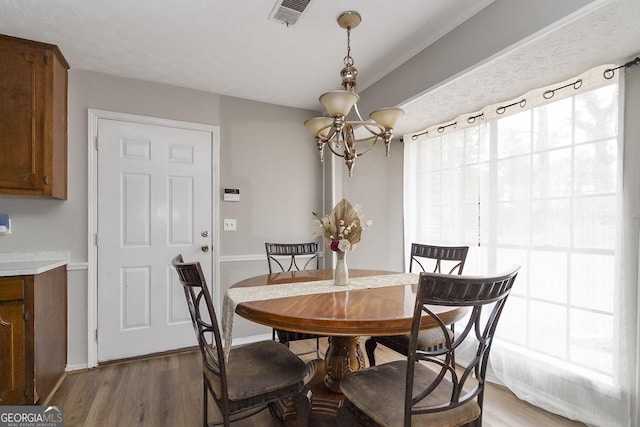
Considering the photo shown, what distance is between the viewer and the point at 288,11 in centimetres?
187

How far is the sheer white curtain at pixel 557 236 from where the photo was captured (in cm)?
178

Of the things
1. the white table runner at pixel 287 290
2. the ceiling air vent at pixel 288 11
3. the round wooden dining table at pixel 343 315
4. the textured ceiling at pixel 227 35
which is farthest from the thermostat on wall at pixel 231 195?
the ceiling air vent at pixel 288 11

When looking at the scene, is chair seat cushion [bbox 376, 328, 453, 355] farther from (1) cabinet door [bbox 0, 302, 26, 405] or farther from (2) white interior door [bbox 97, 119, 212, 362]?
(1) cabinet door [bbox 0, 302, 26, 405]

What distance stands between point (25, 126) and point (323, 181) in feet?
8.26

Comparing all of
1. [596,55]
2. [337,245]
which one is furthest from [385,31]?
[337,245]

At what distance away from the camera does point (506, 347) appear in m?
2.29

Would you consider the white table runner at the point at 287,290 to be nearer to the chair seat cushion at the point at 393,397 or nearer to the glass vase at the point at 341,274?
the glass vase at the point at 341,274

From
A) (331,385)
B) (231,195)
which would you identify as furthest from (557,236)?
(231,195)

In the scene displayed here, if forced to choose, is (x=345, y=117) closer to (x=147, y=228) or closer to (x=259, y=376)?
(x=259, y=376)

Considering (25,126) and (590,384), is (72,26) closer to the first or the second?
(25,126)

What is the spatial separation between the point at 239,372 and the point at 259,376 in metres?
0.10

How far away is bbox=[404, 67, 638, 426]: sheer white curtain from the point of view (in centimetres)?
178

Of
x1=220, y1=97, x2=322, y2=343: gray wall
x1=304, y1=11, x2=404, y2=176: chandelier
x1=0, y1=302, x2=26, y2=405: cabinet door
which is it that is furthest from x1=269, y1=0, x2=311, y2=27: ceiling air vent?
x1=0, y1=302, x2=26, y2=405: cabinet door

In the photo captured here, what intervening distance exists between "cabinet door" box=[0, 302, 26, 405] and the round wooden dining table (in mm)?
1361
